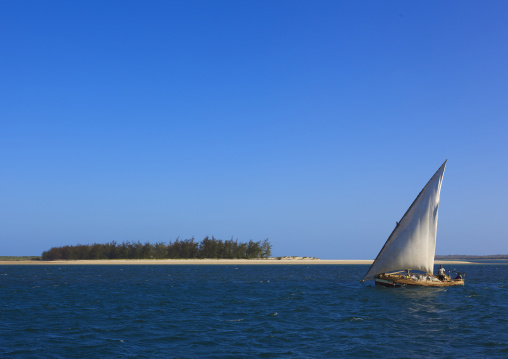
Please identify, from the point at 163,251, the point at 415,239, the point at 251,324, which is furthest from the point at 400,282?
the point at 163,251

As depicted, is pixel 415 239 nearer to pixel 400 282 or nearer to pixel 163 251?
pixel 400 282

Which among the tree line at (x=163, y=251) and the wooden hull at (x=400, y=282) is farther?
the tree line at (x=163, y=251)

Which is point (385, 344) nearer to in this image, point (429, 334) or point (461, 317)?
point (429, 334)

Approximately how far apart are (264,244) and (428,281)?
84.5 meters

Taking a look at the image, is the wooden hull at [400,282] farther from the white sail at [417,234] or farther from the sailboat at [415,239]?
the white sail at [417,234]

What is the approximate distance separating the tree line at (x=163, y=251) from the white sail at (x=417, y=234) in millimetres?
79903

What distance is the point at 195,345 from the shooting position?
69.4 ft

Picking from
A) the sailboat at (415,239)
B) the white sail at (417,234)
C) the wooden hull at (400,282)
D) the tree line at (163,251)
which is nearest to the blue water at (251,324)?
the wooden hull at (400,282)

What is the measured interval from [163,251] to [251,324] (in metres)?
96.4

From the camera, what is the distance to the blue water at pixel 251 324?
792 inches

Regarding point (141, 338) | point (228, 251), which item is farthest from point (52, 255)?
point (141, 338)

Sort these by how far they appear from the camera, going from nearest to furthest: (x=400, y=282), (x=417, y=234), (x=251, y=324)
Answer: (x=251, y=324), (x=417, y=234), (x=400, y=282)

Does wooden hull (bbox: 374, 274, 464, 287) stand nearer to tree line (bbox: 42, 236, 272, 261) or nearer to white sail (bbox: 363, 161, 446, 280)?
white sail (bbox: 363, 161, 446, 280)

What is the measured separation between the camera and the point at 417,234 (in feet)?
156
